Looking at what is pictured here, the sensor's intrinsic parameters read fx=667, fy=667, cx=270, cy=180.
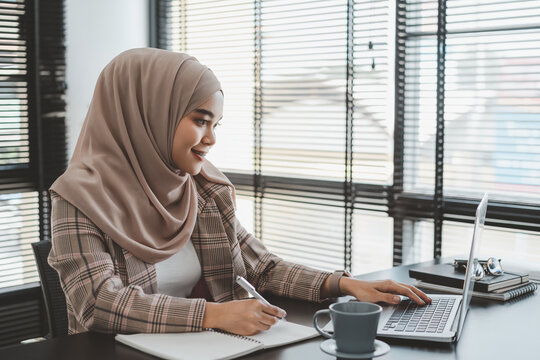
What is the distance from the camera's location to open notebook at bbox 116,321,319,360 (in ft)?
4.20

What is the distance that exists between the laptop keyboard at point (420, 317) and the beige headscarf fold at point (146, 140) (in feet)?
2.05

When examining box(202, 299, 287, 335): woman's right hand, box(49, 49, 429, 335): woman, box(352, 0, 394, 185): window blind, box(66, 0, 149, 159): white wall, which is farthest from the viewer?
box(66, 0, 149, 159): white wall

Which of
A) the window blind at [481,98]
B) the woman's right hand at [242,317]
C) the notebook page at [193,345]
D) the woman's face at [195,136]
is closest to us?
the notebook page at [193,345]

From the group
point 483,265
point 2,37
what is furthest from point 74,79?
point 483,265

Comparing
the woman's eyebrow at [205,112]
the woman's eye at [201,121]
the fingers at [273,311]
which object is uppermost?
the woman's eyebrow at [205,112]

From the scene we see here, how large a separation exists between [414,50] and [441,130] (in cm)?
37

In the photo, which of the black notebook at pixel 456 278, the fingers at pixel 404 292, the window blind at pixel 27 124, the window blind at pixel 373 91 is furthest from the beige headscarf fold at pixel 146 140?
the window blind at pixel 27 124

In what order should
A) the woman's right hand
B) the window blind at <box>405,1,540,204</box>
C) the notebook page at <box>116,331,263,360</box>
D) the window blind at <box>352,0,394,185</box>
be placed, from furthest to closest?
the window blind at <box>352,0,394,185</box>, the window blind at <box>405,1,540,204</box>, the woman's right hand, the notebook page at <box>116,331,263,360</box>

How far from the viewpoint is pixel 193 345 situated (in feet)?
4.39

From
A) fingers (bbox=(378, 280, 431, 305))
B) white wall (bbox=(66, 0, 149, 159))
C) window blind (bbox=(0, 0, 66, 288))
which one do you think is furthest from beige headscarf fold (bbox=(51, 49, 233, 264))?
white wall (bbox=(66, 0, 149, 159))

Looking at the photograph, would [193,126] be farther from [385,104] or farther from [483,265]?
[385,104]

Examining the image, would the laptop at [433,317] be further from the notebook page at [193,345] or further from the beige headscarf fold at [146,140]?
the beige headscarf fold at [146,140]

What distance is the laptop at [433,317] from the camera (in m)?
1.37

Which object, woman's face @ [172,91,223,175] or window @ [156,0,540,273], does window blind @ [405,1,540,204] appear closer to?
window @ [156,0,540,273]
